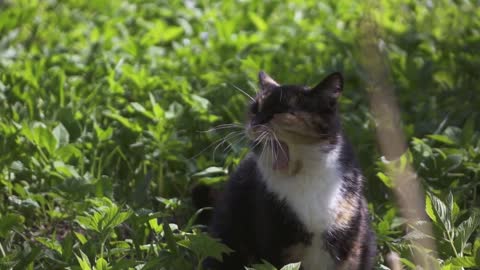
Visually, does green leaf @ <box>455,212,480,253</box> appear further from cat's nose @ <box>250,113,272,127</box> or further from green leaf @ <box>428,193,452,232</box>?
cat's nose @ <box>250,113,272,127</box>

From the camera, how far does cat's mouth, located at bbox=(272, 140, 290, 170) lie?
154 inches

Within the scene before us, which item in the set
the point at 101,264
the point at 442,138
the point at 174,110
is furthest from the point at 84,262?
the point at 442,138

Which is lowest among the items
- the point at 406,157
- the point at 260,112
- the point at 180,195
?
the point at 180,195

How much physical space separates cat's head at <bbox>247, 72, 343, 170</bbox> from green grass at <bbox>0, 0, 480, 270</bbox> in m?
0.44

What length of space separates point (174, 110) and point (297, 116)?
67.3 inches

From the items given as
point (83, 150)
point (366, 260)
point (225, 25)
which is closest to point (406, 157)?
point (366, 260)

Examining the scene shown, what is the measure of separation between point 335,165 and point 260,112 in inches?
13.8

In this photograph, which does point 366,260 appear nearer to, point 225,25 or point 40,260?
point 40,260

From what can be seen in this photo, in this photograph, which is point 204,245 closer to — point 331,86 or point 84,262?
point 84,262

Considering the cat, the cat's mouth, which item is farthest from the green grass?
the cat's mouth

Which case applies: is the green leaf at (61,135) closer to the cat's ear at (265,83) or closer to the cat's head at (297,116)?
the cat's ear at (265,83)

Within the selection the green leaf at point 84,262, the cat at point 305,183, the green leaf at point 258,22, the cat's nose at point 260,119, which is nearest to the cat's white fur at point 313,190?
the cat at point 305,183

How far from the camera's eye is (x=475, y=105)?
5883mm

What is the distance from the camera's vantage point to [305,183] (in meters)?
3.93
